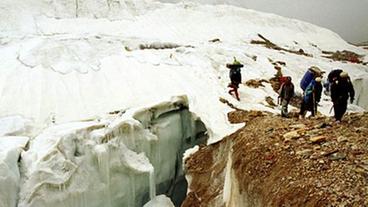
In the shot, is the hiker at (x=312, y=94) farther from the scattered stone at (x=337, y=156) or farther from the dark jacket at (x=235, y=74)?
the scattered stone at (x=337, y=156)

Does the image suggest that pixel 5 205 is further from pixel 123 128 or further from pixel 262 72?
pixel 262 72

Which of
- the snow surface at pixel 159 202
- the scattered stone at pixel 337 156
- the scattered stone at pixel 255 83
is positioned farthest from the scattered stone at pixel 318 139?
the scattered stone at pixel 255 83

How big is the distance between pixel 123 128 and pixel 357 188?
25.9 feet

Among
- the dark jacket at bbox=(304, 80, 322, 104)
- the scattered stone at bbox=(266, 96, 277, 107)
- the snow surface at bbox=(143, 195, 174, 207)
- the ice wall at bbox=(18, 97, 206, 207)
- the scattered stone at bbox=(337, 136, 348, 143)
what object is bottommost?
the snow surface at bbox=(143, 195, 174, 207)

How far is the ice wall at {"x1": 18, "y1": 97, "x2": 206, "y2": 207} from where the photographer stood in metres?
11.2

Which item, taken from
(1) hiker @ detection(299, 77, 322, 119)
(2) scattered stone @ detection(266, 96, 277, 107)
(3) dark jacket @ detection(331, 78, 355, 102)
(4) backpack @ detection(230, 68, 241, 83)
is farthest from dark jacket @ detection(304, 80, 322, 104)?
(4) backpack @ detection(230, 68, 241, 83)

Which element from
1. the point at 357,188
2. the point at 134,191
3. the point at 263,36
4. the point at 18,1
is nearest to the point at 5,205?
the point at 134,191

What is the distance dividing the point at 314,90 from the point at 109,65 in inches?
365

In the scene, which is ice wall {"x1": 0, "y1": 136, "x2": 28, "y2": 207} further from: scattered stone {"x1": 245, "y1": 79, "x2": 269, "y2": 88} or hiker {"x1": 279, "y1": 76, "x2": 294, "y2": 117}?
scattered stone {"x1": 245, "y1": 79, "x2": 269, "y2": 88}

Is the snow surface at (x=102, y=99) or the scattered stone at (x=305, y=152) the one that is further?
the snow surface at (x=102, y=99)

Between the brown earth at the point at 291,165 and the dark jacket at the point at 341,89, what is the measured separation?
2.06 ft

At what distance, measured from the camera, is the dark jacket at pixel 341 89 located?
907cm

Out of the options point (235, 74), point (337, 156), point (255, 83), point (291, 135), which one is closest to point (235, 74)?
point (235, 74)

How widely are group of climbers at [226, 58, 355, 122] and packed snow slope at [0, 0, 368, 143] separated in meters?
1.37
